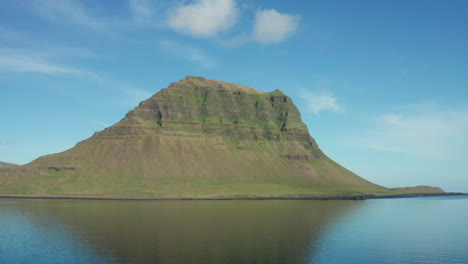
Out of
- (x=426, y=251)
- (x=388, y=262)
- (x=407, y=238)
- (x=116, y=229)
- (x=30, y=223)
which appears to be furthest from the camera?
(x=30, y=223)

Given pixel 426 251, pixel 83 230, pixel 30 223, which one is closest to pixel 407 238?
pixel 426 251

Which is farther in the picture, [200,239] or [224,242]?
[200,239]

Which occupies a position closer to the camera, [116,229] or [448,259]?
[448,259]

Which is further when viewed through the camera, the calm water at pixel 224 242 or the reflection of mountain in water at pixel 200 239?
the calm water at pixel 224 242

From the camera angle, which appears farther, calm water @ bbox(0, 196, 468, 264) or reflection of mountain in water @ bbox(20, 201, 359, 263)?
calm water @ bbox(0, 196, 468, 264)

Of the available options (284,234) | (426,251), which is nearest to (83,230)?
(284,234)

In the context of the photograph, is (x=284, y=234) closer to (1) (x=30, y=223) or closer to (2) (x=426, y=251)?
(2) (x=426, y=251)

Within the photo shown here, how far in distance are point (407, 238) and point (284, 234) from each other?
26.6 metres

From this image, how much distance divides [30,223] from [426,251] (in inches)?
3697

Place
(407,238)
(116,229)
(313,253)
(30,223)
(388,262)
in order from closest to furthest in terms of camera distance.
→ (388,262)
(313,253)
(407,238)
(116,229)
(30,223)

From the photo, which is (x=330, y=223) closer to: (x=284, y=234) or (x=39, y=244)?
(x=284, y=234)

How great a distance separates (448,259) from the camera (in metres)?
63.8

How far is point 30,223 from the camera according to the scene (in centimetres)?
10462

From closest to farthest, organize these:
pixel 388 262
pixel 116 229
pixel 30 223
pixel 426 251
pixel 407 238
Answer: pixel 388 262 < pixel 426 251 < pixel 407 238 < pixel 116 229 < pixel 30 223
